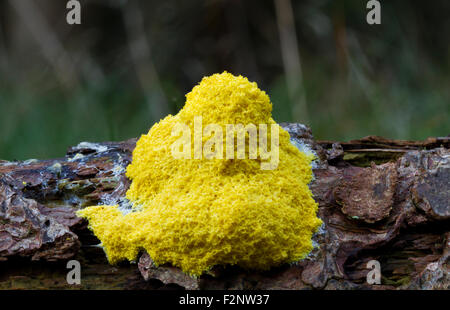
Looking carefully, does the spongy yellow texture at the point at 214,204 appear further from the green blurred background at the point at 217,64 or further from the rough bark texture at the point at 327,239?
→ the green blurred background at the point at 217,64

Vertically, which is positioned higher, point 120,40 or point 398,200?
point 120,40

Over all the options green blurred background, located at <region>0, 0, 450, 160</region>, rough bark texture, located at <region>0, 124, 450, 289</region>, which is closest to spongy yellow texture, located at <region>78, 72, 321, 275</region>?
rough bark texture, located at <region>0, 124, 450, 289</region>

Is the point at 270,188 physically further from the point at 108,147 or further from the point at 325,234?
the point at 108,147

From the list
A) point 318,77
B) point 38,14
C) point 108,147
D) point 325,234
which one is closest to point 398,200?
point 325,234

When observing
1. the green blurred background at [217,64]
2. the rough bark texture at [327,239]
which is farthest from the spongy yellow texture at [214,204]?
the green blurred background at [217,64]

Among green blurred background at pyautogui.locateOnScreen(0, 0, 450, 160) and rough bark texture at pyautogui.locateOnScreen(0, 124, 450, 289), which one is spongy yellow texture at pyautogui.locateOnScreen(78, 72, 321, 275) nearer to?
rough bark texture at pyautogui.locateOnScreen(0, 124, 450, 289)

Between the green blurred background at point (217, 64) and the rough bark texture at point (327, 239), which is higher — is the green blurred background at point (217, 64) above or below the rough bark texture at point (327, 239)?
above
